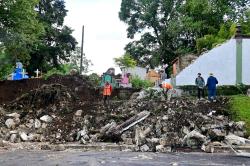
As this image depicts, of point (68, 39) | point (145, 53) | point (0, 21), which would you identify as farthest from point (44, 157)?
point (145, 53)

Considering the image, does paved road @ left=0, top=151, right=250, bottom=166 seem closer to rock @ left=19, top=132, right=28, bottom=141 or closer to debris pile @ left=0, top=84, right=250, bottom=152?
debris pile @ left=0, top=84, right=250, bottom=152

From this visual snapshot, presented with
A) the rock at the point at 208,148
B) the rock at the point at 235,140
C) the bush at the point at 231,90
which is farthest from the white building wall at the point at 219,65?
the rock at the point at 208,148

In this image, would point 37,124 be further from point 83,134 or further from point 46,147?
point 46,147

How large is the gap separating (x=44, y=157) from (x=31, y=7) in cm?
1883

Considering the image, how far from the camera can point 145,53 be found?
65.8m

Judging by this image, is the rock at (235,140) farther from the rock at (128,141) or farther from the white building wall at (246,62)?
the white building wall at (246,62)

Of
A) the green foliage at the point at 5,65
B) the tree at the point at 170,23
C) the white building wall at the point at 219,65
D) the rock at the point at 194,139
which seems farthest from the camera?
the tree at the point at 170,23

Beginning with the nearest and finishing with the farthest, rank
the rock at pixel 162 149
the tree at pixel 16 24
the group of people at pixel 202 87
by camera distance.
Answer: the rock at pixel 162 149
the group of people at pixel 202 87
the tree at pixel 16 24

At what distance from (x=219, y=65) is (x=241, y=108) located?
Result: 10253mm

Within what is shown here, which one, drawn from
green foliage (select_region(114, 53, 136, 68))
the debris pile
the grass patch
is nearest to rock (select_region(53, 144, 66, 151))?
the debris pile

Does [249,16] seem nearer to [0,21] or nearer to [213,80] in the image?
[213,80]

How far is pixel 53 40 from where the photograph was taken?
53.4 metres

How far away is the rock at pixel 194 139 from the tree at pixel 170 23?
1088 inches

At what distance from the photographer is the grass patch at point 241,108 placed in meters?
26.4
